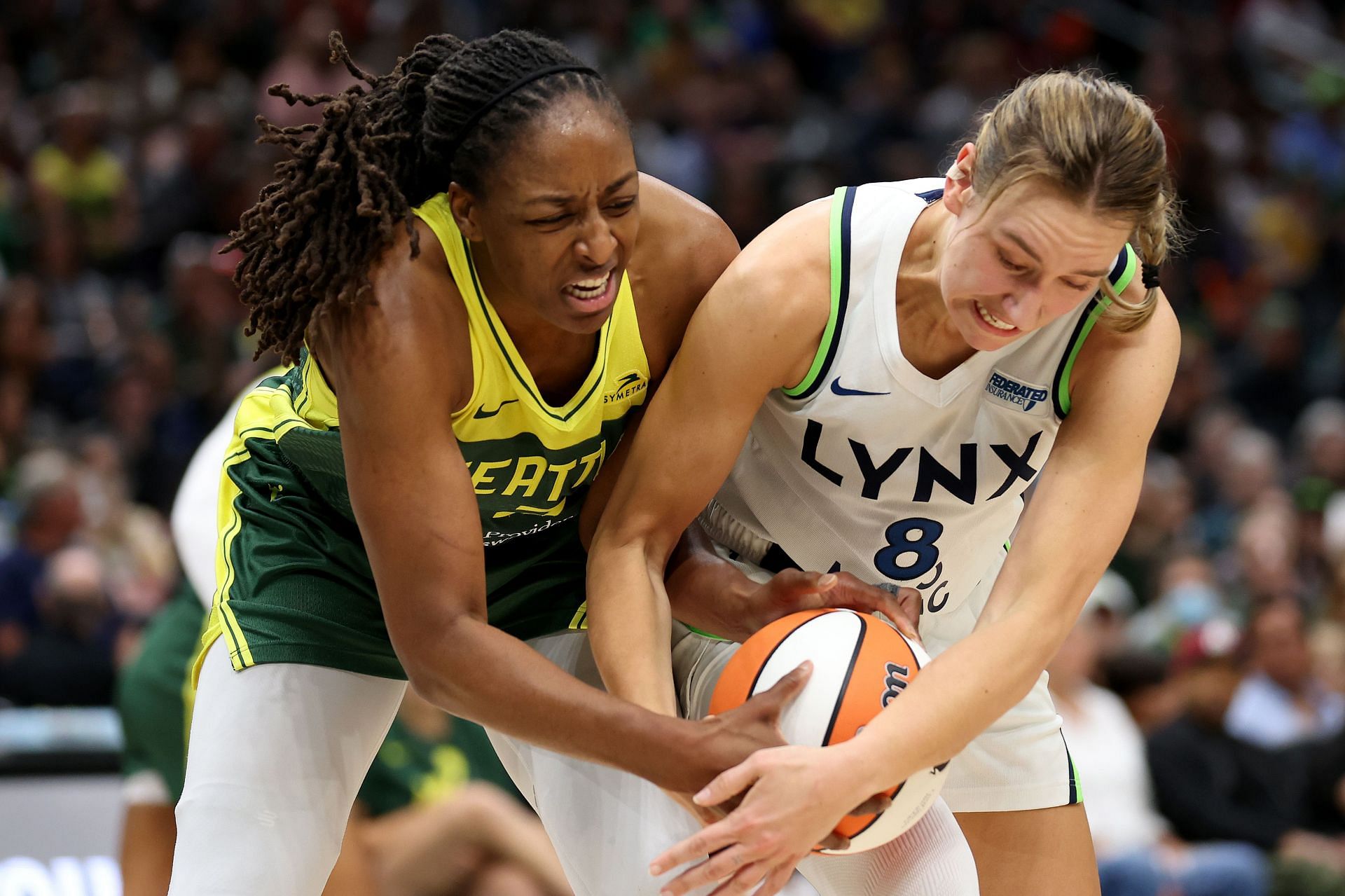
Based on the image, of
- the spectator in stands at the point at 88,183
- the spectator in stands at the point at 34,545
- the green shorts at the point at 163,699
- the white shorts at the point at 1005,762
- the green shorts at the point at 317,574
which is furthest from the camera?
the spectator in stands at the point at 88,183

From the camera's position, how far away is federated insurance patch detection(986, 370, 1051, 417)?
3.10 m

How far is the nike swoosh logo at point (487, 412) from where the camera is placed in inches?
117

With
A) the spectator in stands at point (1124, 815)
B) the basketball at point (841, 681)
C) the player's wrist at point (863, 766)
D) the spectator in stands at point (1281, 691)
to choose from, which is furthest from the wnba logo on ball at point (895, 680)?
the spectator in stands at point (1281, 691)

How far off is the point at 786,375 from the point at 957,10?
1041 centimetres

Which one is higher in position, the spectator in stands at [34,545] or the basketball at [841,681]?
the basketball at [841,681]

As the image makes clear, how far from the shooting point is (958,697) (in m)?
2.79

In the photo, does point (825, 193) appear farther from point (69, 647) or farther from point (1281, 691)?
point (69, 647)

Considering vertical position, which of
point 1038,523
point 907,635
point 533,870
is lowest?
point 533,870

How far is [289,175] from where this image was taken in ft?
9.94

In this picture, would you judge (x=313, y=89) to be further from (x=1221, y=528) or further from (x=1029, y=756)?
(x=1029, y=756)

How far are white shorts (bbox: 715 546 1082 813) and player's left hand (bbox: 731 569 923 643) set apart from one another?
0.70 feet

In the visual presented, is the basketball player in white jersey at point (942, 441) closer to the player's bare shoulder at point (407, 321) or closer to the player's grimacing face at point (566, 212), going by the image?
the player's grimacing face at point (566, 212)

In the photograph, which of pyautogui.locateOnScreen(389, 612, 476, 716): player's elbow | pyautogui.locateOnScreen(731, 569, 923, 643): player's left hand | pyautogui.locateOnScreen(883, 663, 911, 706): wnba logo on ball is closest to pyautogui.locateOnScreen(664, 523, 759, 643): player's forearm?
pyautogui.locateOnScreen(731, 569, 923, 643): player's left hand

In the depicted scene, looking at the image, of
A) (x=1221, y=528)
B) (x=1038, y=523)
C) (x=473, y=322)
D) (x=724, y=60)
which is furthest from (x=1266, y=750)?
(x=724, y=60)
